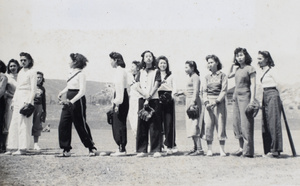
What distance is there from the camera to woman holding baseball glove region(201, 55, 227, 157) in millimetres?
6371

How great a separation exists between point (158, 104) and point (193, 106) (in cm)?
62

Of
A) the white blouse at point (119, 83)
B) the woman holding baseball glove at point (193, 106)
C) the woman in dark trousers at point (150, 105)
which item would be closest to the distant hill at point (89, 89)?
the white blouse at point (119, 83)

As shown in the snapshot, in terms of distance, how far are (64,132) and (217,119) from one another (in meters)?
2.54

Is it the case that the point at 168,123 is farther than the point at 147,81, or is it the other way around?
the point at 168,123

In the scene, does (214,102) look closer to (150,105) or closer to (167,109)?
(167,109)

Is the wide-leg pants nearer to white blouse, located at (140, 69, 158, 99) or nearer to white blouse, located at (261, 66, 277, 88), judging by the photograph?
white blouse, located at (261, 66, 277, 88)

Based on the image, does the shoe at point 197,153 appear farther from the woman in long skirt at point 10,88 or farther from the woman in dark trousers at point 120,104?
the woman in long skirt at point 10,88

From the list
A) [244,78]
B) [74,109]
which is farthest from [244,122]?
[74,109]

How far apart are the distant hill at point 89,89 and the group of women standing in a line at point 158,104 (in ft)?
4.42

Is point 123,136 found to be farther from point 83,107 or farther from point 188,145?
point 188,145

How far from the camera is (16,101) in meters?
6.58

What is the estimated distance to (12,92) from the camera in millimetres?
7102

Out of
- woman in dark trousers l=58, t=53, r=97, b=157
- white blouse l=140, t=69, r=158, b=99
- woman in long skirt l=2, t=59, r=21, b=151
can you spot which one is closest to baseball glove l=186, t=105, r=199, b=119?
white blouse l=140, t=69, r=158, b=99

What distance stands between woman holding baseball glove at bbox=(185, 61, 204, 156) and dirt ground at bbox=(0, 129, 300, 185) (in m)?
0.41
